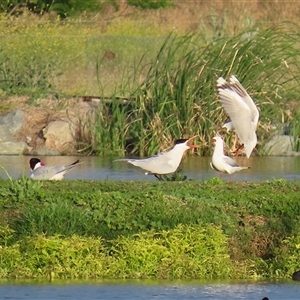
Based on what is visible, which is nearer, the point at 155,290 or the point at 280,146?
the point at 155,290

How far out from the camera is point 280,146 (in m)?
21.4

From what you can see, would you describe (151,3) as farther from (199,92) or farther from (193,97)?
(193,97)

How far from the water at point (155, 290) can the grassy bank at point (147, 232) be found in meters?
0.29

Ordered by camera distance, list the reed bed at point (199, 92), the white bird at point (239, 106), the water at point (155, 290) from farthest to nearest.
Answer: the reed bed at point (199, 92) → the white bird at point (239, 106) → the water at point (155, 290)

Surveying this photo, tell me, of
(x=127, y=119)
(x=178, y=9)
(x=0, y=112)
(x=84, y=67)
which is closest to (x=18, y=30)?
(x=84, y=67)

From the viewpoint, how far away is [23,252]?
37.4 feet

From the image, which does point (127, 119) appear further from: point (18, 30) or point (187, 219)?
point (187, 219)

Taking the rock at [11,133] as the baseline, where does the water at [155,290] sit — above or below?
above

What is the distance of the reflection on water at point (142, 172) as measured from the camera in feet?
56.6

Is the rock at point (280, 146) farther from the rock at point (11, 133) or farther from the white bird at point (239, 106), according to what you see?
the white bird at point (239, 106)

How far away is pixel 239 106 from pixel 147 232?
14.4 ft

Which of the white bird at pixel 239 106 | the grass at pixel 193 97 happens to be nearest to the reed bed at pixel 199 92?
the grass at pixel 193 97

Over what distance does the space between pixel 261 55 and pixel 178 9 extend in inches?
900

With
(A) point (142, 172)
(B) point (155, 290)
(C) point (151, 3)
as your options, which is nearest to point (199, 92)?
(A) point (142, 172)
